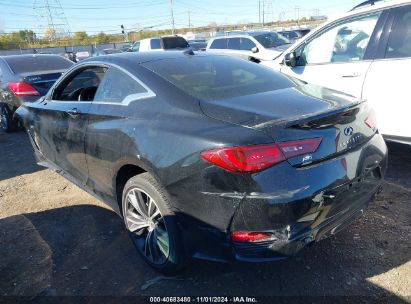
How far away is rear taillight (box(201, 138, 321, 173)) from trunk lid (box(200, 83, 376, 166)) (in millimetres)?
44

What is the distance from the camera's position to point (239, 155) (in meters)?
2.17

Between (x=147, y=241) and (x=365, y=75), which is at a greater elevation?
(x=365, y=75)

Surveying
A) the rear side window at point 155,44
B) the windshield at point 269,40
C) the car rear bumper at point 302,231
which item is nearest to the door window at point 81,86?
the car rear bumper at point 302,231

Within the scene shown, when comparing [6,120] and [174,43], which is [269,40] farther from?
[6,120]

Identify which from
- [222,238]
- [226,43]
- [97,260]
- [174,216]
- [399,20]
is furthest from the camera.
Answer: [226,43]

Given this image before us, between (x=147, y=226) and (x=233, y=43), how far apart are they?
37.9 feet

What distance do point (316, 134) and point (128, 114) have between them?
4.69ft

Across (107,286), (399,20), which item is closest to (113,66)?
(107,286)

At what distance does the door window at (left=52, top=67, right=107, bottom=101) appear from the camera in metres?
3.60

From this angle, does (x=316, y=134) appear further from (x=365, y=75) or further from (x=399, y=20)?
(x=399, y=20)

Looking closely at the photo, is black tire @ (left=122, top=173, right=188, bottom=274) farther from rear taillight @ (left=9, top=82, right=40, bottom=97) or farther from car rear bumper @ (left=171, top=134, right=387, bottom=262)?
rear taillight @ (left=9, top=82, right=40, bottom=97)

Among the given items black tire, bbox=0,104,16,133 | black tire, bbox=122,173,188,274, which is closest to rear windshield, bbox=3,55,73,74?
black tire, bbox=0,104,16,133

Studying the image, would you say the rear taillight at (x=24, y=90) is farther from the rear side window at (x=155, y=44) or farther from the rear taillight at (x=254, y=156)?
the rear side window at (x=155, y=44)

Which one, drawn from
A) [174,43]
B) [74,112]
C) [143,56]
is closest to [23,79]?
[74,112]
